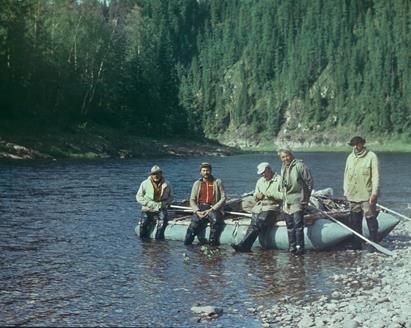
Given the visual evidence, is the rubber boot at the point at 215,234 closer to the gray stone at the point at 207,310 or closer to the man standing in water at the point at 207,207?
the man standing in water at the point at 207,207

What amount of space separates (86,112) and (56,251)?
195ft

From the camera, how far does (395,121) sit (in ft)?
552

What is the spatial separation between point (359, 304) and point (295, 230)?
16.8ft

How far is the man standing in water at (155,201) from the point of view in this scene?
61.9 ft

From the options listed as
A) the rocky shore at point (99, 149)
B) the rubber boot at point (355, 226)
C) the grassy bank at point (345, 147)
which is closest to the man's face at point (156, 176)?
the rubber boot at point (355, 226)

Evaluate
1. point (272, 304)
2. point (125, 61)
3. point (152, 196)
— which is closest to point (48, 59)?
point (125, 61)

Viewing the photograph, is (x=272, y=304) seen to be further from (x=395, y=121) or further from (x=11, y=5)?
(x=395, y=121)

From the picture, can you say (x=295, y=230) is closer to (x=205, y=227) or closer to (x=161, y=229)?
(x=205, y=227)

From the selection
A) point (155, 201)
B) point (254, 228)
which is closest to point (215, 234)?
point (254, 228)

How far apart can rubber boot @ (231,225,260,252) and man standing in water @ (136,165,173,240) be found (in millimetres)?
2840

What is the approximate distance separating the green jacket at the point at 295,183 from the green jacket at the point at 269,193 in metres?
0.52

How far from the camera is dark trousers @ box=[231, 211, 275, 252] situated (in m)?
17.0

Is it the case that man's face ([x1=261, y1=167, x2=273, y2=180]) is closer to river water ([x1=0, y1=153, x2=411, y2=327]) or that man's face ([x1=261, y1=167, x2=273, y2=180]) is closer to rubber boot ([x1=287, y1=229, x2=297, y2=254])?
rubber boot ([x1=287, y1=229, x2=297, y2=254])

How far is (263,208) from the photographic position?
17.1 meters
